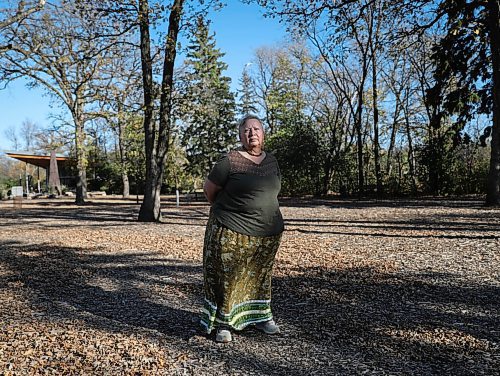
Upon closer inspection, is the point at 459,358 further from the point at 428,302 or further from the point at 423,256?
the point at 423,256

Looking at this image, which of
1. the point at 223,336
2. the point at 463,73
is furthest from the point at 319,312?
the point at 463,73

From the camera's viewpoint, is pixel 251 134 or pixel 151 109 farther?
pixel 151 109

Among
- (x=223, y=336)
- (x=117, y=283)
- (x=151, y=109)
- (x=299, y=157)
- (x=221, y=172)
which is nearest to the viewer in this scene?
(x=221, y=172)

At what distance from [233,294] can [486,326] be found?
2.17m

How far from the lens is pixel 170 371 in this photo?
2959mm

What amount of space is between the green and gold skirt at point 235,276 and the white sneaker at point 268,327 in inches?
1.6

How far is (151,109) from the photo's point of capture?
12484mm

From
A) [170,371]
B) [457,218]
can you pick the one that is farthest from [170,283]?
[457,218]

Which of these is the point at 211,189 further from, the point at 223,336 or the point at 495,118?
the point at 495,118

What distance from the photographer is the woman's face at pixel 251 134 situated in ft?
11.1

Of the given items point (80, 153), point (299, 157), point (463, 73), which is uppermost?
point (463, 73)

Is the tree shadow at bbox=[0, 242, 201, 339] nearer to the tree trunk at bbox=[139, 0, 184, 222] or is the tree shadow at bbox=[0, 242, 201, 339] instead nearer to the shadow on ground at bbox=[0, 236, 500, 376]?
the shadow on ground at bbox=[0, 236, 500, 376]

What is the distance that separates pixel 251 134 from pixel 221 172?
14.7 inches

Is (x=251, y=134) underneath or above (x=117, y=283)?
above
